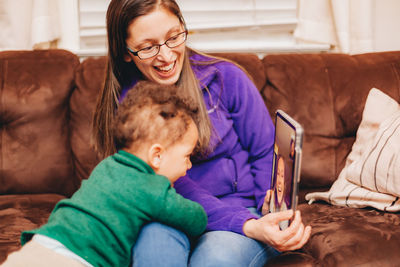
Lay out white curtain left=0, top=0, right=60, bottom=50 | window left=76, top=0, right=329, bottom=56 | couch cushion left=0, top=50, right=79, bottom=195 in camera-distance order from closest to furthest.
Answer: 1. couch cushion left=0, top=50, right=79, bottom=195
2. white curtain left=0, top=0, right=60, bottom=50
3. window left=76, top=0, right=329, bottom=56

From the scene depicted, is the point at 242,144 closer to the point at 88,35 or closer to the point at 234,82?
the point at 234,82

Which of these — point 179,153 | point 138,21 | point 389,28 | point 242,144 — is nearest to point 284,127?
point 179,153

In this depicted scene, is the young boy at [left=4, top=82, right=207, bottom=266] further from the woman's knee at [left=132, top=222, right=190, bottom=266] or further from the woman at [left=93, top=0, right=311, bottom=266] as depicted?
the woman at [left=93, top=0, right=311, bottom=266]

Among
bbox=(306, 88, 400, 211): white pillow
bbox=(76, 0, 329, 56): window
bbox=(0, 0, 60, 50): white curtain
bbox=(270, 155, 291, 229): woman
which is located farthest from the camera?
bbox=(76, 0, 329, 56): window

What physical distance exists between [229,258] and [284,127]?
349 mm

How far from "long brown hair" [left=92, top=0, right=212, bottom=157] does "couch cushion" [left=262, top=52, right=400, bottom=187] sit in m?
0.53

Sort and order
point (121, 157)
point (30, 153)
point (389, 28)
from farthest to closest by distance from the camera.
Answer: point (389, 28) < point (30, 153) < point (121, 157)

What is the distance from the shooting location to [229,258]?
1034 millimetres

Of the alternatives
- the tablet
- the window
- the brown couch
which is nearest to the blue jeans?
the tablet

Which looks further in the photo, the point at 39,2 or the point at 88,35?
the point at 88,35

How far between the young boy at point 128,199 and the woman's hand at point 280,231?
0.15m

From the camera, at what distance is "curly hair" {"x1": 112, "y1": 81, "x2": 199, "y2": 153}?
105 centimetres

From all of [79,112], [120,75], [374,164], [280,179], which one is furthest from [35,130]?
[374,164]

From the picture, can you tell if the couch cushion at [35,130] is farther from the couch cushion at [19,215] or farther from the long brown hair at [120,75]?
the long brown hair at [120,75]
